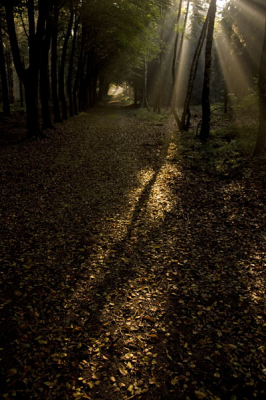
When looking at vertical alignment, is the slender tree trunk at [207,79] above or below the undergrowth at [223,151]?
above

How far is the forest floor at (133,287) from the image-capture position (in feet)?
12.7

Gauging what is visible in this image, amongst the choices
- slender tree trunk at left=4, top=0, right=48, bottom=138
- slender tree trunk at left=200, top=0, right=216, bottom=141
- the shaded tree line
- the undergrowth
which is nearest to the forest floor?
the undergrowth

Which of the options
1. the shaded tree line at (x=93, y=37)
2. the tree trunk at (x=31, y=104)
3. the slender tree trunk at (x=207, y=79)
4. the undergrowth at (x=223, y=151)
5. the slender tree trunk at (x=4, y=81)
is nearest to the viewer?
the undergrowth at (x=223, y=151)

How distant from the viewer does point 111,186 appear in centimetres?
1051

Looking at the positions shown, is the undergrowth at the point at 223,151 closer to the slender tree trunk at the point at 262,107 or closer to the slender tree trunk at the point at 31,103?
the slender tree trunk at the point at 262,107

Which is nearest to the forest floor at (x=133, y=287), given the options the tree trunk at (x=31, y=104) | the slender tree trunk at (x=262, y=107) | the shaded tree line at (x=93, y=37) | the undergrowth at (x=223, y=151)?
the undergrowth at (x=223, y=151)

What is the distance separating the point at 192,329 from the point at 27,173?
9360 millimetres

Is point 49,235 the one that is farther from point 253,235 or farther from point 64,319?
point 253,235

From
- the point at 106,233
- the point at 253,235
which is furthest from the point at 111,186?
the point at 253,235

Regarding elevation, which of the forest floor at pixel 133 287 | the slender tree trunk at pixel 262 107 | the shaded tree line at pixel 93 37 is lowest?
the forest floor at pixel 133 287

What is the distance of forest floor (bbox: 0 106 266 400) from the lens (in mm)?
3857

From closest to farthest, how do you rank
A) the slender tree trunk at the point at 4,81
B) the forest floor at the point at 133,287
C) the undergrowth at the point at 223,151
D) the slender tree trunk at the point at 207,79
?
the forest floor at the point at 133,287 → the undergrowth at the point at 223,151 → the slender tree trunk at the point at 207,79 → the slender tree trunk at the point at 4,81

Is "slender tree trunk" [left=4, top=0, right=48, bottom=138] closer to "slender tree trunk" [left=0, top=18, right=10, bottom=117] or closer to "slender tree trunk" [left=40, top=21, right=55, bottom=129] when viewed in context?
"slender tree trunk" [left=40, top=21, right=55, bottom=129]

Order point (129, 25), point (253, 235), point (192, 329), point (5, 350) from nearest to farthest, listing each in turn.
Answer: point (5, 350) → point (192, 329) → point (253, 235) → point (129, 25)
